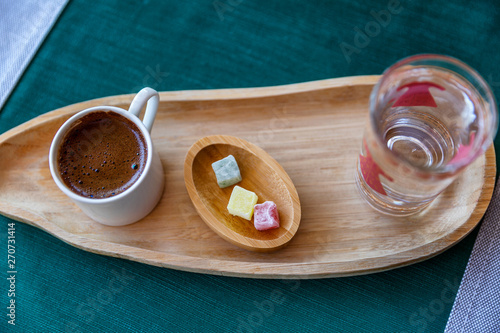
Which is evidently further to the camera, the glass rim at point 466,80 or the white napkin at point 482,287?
the white napkin at point 482,287

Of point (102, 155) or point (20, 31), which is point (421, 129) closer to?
point (102, 155)

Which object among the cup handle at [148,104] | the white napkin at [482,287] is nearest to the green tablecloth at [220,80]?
the white napkin at [482,287]

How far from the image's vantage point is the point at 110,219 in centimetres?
110

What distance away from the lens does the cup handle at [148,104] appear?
3.52 ft

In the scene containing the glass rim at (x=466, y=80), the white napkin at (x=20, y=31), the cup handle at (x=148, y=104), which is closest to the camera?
the glass rim at (x=466, y=80)

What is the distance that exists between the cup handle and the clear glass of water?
1.73 ft

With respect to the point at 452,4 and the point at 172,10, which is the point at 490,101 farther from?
the point at 172,10

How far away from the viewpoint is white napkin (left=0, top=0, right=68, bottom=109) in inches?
56.8

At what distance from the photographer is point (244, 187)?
1.17 m

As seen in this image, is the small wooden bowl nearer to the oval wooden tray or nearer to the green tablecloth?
the oval wooden tray

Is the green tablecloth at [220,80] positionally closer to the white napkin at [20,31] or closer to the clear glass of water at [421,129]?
the white napkin at [20,31]

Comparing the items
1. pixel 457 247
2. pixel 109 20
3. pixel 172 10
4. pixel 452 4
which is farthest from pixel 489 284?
pixel 109 20

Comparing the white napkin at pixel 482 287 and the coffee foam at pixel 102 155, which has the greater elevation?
the coffee foam at pixel 102 155

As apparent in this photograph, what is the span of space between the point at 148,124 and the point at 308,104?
45 cm
